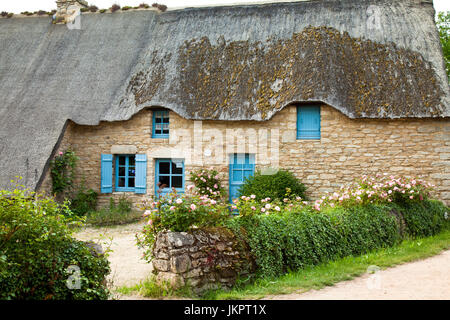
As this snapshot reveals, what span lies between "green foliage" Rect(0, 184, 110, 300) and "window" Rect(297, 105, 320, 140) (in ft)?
26.6

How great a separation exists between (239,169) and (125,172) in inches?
127

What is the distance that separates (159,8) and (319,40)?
5632mm

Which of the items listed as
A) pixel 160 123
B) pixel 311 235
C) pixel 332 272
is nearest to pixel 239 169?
pixel 160 123

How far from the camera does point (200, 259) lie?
17.1ft

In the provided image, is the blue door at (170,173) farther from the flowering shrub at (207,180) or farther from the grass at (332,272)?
the grass at (332,272)

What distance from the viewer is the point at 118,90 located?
1298 cm

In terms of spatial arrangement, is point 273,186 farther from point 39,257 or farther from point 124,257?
point 39,257

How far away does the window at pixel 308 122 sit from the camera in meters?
11.7

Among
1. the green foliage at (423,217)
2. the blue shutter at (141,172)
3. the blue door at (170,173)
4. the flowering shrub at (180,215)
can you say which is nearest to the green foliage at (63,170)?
the blue shutter at (141,172)

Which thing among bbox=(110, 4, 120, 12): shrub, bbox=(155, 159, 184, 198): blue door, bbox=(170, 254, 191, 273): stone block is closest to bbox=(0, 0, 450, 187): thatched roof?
bbox=(110, 4, 120, 12): shrub

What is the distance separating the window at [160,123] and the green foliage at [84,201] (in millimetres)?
2359

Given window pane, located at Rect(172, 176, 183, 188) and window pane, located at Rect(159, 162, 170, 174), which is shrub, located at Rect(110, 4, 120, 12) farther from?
window pane, located at Rect(172, 176, 183, 188)

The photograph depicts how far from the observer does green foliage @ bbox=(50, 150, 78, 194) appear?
1207 cm
